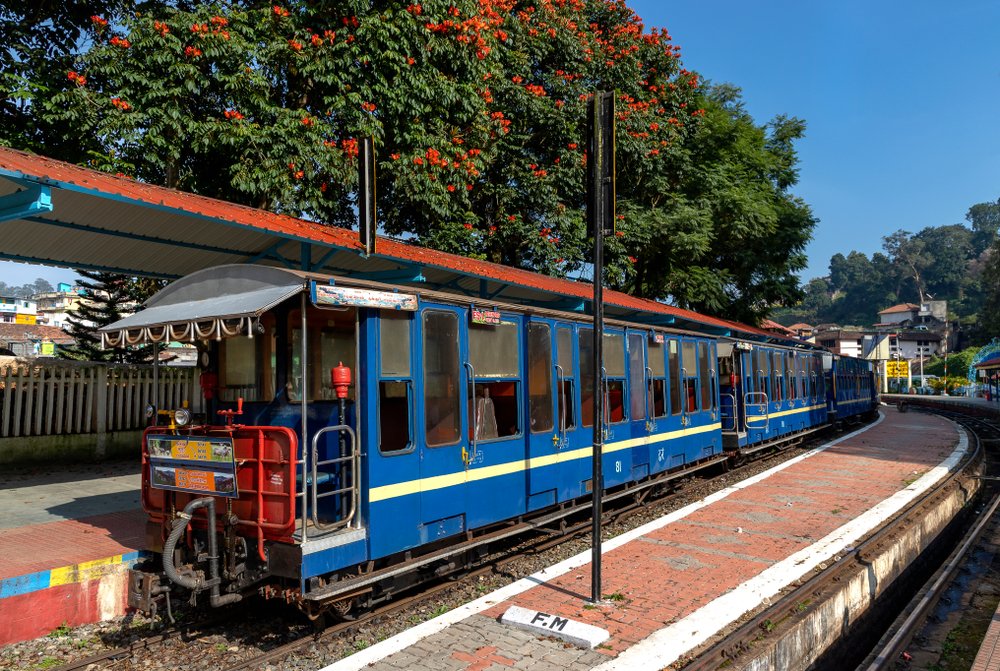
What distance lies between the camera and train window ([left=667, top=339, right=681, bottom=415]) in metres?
11.7

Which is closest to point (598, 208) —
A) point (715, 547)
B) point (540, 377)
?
point (540, 377)

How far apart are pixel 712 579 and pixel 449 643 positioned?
304cm

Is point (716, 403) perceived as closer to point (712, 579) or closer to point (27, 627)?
point (712, 579)

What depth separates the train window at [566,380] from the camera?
27.7 ft

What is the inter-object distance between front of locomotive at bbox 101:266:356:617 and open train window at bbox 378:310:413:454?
35cm

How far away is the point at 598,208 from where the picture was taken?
20.2 feet

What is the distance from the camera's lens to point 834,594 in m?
6.86

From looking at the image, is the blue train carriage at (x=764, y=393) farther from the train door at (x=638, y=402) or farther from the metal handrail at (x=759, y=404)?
the train door at (x=638, y=402)

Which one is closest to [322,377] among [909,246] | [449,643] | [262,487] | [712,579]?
[262,487]

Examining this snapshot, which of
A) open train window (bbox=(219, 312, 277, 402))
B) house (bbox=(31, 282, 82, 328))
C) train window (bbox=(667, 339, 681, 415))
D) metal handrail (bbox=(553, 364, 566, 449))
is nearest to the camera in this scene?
open train window (bbox=(219, 312, 277, 402))

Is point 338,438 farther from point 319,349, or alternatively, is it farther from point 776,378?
point 776,378

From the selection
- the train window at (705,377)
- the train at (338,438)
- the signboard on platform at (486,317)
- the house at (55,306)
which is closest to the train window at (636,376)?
the train at (338,438)

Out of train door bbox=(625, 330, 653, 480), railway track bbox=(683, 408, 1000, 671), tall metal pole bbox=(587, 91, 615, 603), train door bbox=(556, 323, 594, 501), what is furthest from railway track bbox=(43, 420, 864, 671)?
railway track bbox=(683, 408, 1000, 671)

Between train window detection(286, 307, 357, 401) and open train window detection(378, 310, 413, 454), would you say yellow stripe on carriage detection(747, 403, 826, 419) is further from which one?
train window detection(286, 307, 357, 401)
